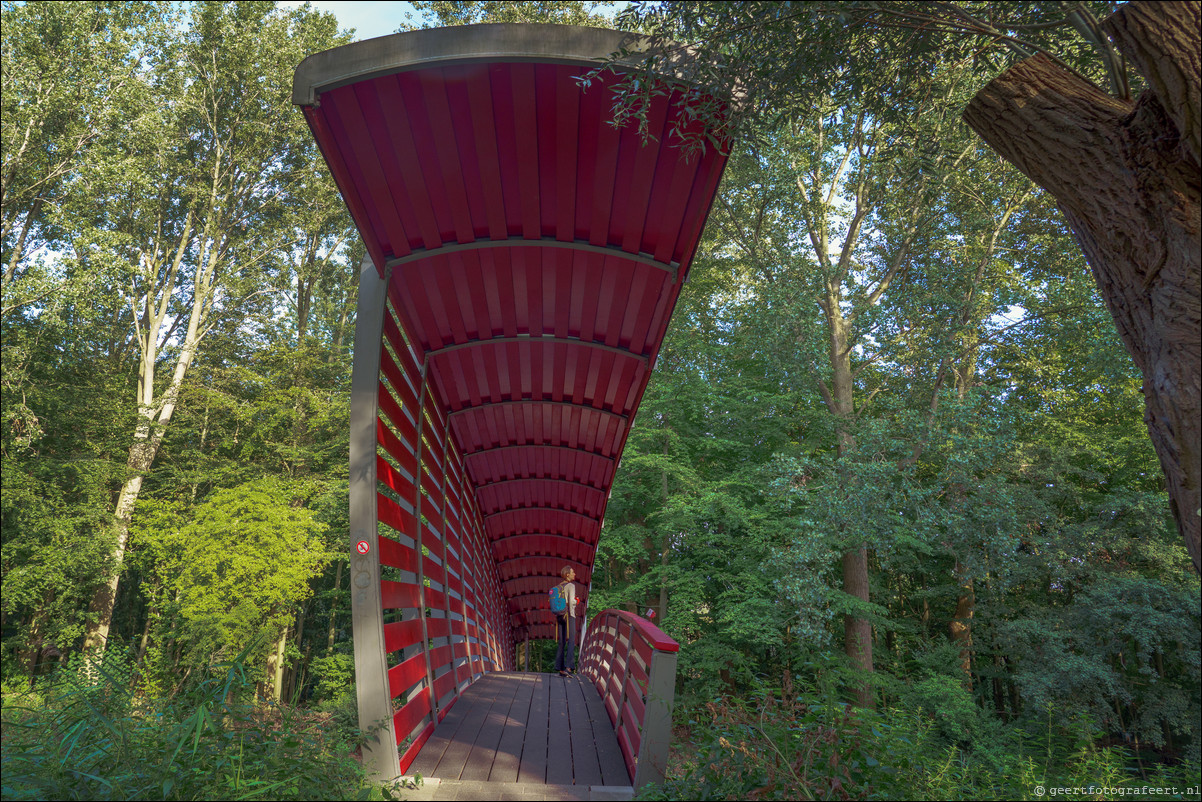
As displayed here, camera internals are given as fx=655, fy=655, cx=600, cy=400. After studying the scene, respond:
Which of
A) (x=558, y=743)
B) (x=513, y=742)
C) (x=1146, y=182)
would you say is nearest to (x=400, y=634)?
(x=513, y=742)

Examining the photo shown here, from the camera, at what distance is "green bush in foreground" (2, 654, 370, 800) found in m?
3.14

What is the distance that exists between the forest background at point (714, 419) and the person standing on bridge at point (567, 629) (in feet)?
9.02

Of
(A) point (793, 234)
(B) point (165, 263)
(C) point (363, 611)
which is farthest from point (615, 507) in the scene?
(B) point (165, 263)

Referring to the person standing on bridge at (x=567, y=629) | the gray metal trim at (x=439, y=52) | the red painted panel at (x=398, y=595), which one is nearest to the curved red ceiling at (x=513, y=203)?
the gray metal trim at (x=439, y=52)

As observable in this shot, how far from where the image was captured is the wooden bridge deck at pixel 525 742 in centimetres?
455

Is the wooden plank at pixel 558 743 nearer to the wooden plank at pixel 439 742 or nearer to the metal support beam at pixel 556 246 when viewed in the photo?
the wooden plank at pixel 439 742

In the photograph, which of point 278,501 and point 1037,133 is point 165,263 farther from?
point 1037,133

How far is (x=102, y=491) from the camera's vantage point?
691 inches

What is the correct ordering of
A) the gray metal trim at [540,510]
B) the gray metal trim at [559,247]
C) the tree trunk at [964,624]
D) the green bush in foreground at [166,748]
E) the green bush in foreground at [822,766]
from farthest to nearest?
the tree trunk at [964,624] < the gray metal trim at [540,510] < the gray metal trim at [559,247] < the green bush in foreground at [822,766] < the green bush in foreground at [166,748]

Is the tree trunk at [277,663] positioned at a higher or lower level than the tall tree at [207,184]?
lower

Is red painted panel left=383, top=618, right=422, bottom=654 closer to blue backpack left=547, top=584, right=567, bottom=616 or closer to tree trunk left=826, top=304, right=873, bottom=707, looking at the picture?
blue backpack left=547, top=584, right=567, bottom=616

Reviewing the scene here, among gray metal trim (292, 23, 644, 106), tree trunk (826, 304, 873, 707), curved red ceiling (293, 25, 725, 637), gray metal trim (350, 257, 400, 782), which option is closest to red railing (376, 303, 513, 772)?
gray metal trim (350, 257, 400, 782)

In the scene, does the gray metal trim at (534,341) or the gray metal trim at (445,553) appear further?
the gray metal trim at (445,553)

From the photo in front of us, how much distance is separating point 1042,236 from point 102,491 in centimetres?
2426
